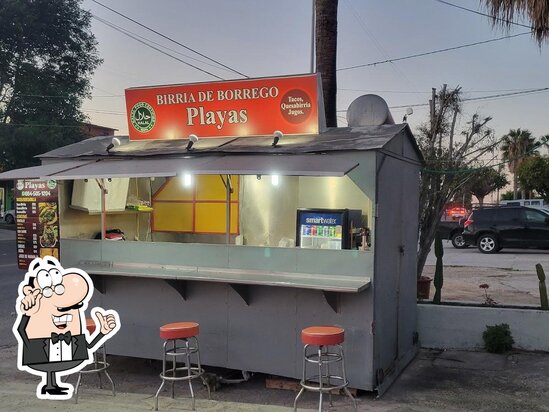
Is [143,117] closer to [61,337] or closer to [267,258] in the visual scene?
[267,258]

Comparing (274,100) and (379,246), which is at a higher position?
(274,100)

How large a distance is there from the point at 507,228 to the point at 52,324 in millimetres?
17885

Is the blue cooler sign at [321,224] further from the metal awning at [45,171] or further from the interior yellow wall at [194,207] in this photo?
the metal awning at [45,171]

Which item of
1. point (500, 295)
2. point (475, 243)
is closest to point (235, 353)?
point (500, 295)

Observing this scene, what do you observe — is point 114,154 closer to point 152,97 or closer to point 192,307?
point 152,97

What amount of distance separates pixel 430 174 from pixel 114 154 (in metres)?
5.98

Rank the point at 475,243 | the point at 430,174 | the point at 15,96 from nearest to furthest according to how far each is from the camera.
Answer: the point at 430,174 → the point at 475,243 → the point at 15,96

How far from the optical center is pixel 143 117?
7332 mm

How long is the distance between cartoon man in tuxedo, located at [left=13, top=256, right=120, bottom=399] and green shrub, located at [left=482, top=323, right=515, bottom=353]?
17.1ft

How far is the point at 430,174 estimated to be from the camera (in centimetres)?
1030

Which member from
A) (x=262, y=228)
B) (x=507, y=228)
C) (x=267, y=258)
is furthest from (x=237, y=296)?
(x=507, y=228)

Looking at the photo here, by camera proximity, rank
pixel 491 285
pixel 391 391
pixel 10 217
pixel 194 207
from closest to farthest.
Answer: pixel 391 391 < pixel 194 207 < pixel 491 285 < pixel 10 217

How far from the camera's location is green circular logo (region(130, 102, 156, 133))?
7.29 m

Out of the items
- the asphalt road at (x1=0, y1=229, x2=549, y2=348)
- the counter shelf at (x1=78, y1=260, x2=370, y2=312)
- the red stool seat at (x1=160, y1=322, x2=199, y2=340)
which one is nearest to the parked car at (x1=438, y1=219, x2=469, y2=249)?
the asphalt road at (x1=0, y1=229, x2=549, y2=348)
